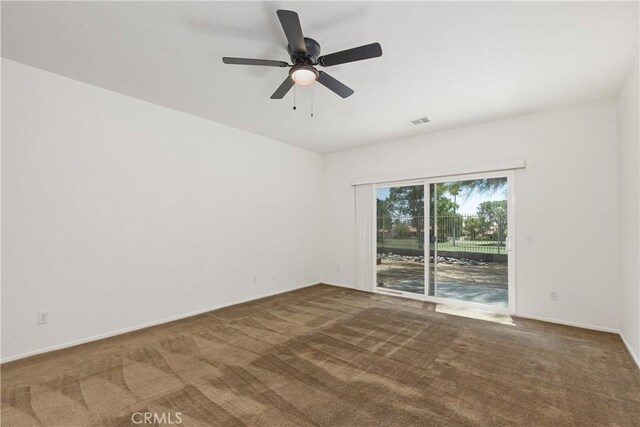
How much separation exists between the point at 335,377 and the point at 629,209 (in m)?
3.47

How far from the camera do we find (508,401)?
2078mm

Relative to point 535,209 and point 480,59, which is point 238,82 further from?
point 535,209

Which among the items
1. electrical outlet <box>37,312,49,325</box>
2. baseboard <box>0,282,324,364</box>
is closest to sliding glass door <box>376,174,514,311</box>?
baseboard <box>0,282,324,364</box>

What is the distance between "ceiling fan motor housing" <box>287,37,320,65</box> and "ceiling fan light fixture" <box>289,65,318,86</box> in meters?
0.06

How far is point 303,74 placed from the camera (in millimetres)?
2326

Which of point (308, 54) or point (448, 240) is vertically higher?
point (308, 54)

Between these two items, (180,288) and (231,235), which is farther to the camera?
(231,235)

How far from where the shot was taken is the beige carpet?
6.35 feet

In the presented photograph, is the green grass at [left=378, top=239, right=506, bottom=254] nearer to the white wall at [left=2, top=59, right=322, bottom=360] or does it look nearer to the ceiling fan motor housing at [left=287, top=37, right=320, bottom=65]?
the white wall at [left=2, top=59, right=322, bottom=360]

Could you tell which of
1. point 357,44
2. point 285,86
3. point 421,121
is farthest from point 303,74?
point 421,121

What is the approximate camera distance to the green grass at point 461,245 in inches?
166

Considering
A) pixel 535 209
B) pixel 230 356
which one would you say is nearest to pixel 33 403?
pixel 230 356

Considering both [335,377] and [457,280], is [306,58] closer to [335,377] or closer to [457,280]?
[335,377]

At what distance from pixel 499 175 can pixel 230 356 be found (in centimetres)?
431
